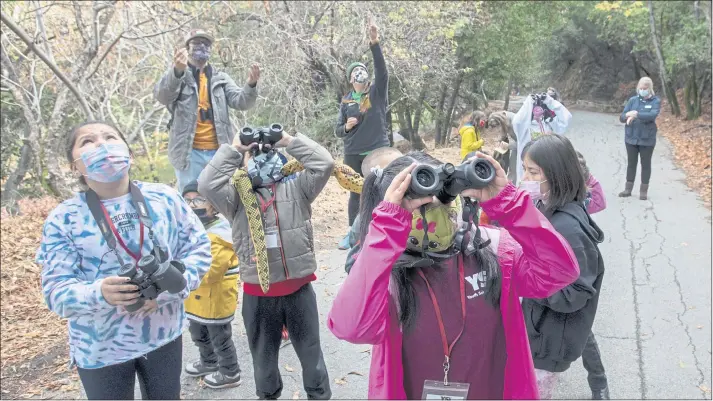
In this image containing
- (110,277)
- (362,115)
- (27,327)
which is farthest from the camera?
(362,115)

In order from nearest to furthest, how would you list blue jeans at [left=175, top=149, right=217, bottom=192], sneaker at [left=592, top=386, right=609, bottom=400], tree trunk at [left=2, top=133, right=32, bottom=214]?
1. sneaker at [left=592, top=386, right=609, bottom=400]
2. blue jeans at [left=175, top=149, right=217, bottom=192]
3. tree trunk at [left=2, top=133, right=32, bottom=214]

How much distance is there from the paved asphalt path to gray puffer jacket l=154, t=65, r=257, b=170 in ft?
5.61

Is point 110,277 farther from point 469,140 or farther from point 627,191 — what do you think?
point 627,191

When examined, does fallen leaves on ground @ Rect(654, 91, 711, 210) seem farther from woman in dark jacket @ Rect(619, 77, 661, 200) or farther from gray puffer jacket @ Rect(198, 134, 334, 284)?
gray puffer jacket @ Rect(198, 134, 334, 284)

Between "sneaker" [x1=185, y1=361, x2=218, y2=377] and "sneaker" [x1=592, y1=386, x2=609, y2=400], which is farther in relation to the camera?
"sneaker" [x1=185, y1=361, x2=218, y2=377]

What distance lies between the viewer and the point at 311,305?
3.46 m

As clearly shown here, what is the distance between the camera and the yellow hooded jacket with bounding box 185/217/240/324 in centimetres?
381

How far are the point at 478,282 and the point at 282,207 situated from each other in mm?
Result: 1584

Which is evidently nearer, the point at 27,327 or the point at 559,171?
the point at 559,171

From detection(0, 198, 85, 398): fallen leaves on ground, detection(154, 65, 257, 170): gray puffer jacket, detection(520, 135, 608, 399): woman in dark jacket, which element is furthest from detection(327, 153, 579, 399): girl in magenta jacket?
detection(154, 65, 257, 170): gray puffer jacket

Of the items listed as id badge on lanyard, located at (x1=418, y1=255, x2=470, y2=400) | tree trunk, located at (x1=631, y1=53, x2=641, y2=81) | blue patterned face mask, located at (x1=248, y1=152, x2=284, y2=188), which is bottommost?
id badge on lanyard, located at (x1=418, y1=255, x2=470, y2=400)

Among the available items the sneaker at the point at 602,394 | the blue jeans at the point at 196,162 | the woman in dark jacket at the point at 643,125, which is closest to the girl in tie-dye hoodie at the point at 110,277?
the sneaker at the point at 602,394

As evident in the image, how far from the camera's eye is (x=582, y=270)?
2.88 metres

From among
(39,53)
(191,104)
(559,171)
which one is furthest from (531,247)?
(39,53)
